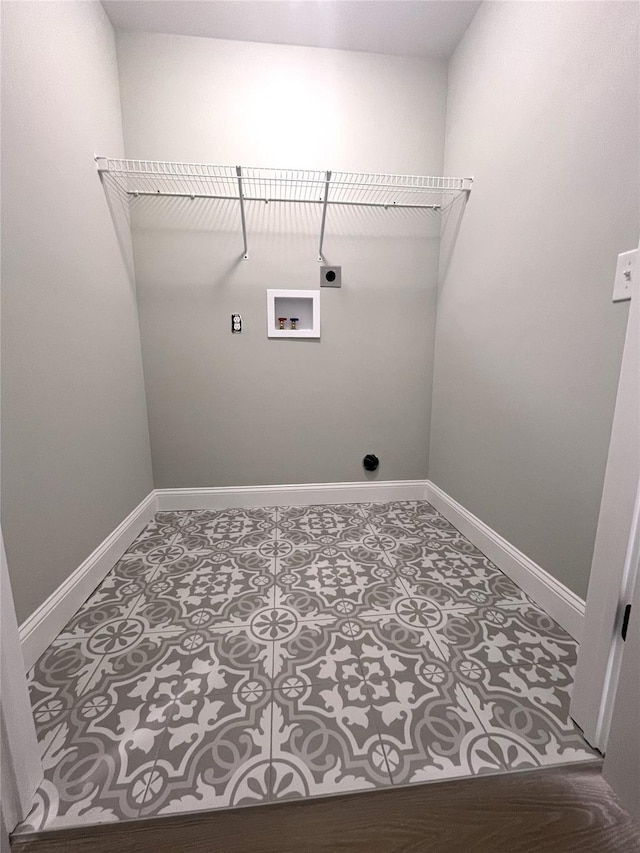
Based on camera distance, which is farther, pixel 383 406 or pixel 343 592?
pixel 383 406

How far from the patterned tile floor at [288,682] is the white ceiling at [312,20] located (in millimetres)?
2510

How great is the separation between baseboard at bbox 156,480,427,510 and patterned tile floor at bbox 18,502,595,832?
501 mm

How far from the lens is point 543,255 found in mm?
1285

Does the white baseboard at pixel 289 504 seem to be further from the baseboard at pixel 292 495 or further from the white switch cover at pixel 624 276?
the white switch cover at pixel 624 276

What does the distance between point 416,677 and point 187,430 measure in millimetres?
1668

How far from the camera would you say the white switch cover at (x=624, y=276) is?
0.97 m

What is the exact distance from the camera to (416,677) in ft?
3.40

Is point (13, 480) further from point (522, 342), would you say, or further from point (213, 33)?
point (213, 33)

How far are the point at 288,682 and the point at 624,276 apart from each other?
1.52 m

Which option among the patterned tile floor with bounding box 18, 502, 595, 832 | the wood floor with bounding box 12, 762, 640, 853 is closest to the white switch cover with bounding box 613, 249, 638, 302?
the patterned tile floor with bounding box 18, 502, 595, 832

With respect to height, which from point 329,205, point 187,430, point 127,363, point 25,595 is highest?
point 329,205

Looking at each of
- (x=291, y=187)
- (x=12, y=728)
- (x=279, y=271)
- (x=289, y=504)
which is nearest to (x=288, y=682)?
(x=12, y=728)

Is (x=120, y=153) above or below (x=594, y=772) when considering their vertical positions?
above

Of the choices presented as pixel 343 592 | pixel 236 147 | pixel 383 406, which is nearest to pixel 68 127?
pixel 236 147
